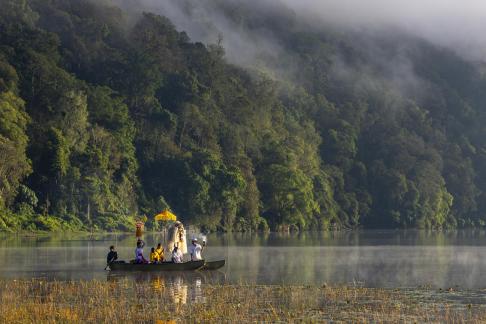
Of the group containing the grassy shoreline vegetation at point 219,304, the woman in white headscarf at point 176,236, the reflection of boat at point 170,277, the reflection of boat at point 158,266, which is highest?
the woman in white headscarf at point 176,236

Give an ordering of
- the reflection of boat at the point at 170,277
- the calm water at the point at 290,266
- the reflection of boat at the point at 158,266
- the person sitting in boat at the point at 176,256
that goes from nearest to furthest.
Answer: the reflection of boat at the point at 170,277, the calm water at the point at 290,266, the reflection of boat at the point at 158,266, the person sitting in boat at the point at 176,256

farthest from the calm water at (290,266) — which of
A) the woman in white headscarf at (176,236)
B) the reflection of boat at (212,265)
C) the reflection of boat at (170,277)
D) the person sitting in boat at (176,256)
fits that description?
the woman in white headscarf at (176,236)

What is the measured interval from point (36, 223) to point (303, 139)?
67553mm

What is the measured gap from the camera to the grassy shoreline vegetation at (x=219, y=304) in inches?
1191

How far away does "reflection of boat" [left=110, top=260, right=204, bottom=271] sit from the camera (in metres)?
48.1

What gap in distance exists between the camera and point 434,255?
69500 millimetres

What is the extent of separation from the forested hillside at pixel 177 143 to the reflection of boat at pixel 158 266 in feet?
168

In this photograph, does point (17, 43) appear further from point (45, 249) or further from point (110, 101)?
point (45, 249)

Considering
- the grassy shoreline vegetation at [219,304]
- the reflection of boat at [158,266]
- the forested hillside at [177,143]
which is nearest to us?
the grassy shoreline vegetation at [219,304]

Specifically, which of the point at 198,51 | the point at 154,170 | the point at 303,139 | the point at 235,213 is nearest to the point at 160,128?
the point at 154,170

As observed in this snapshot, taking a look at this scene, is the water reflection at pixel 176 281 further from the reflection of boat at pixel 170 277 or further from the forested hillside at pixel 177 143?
the forested hillside at pixel 177 143

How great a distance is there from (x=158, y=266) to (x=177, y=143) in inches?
3344

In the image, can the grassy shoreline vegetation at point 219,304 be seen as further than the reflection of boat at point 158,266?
No

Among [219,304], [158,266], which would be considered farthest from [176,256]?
[219,304]
